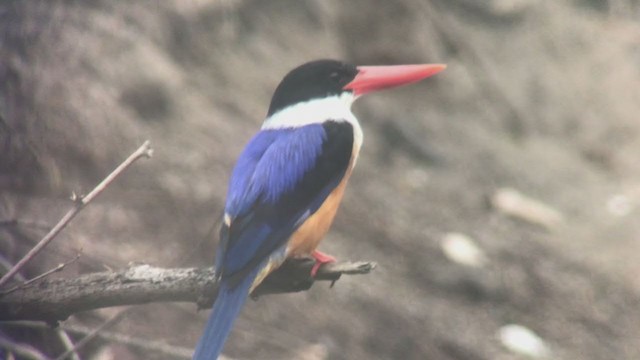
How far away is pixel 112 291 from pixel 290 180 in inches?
24.4

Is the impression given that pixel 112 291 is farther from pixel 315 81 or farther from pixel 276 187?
pixel 315 81

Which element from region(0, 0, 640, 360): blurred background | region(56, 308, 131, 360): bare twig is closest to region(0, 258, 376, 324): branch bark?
region(56, 308, 131, 360): bare twig

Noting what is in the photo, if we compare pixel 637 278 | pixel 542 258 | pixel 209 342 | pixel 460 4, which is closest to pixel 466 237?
pixel 542 258

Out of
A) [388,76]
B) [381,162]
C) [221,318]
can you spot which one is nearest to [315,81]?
[388,76]

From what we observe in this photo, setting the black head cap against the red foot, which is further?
the black head cap

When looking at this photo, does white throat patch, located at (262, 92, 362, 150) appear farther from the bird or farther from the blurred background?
the blurred background

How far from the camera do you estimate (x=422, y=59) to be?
7.60m

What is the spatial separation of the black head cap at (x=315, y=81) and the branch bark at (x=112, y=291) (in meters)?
0.72

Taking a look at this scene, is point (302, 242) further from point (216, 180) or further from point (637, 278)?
point (637, 278)

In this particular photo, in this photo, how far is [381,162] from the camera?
717 cm

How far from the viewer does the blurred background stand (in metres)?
4.66

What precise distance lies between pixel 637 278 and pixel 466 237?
3.41 feet

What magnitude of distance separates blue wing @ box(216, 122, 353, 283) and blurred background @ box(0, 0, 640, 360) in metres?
0.52

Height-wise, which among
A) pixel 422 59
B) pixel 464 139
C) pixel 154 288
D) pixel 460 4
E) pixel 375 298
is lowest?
pixel 375 298
